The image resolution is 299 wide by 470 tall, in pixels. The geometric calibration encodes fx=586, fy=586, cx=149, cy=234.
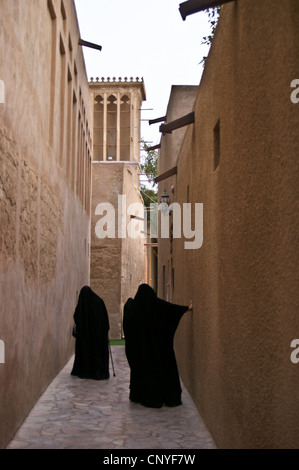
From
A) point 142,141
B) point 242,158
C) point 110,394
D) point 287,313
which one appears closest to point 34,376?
point 110,394

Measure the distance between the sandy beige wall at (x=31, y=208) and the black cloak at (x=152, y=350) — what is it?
3.82 ft

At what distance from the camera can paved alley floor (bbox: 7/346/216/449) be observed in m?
4.98

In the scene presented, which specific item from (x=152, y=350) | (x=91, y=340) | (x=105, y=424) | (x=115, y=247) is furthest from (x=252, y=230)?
(x=115, y=247)

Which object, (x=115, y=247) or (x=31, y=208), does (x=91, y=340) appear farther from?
(x=115, y=247)

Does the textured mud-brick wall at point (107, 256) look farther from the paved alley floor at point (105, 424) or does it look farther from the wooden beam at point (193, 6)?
the wooden beam at point (193, 6)

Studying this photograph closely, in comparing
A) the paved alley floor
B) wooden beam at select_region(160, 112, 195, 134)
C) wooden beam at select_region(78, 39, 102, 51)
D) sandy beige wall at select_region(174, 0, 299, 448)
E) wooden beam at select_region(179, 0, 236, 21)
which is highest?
wooden beam at select_region(78, 39, 102, 51)

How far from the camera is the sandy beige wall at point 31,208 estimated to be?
482cm

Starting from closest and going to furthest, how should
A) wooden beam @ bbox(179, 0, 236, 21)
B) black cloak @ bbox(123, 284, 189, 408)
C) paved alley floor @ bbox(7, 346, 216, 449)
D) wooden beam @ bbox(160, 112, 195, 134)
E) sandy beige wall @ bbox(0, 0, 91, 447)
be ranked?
1. wooden beam @ bbox(179, 0, 236, 21)
2. sandy beige wall @ bbox(0, 0, 91, 447)
3. paved alley floor @ bbox(7, 346, 216, 449)
4. black cloak @ bbox(123, 284, 189, 408)
5. wooden beam @ bbox(160, 112, 195, 134)

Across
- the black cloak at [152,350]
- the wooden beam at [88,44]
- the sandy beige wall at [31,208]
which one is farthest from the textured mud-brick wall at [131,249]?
the black cloak at [152,350]

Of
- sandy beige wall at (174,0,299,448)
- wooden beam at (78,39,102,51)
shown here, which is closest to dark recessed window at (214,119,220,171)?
sandy beige wall at (174,0,299,448)

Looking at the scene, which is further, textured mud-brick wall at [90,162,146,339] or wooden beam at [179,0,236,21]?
textured mud-brick wall at [90,162,146,339]

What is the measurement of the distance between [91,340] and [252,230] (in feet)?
21.1

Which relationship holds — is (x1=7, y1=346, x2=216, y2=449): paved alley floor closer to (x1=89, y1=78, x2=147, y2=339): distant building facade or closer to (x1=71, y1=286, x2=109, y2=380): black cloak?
(x1=71, y1=286, x2=109, y2=380): black cloak

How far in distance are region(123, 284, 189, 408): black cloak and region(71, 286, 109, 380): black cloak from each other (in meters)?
2.07
